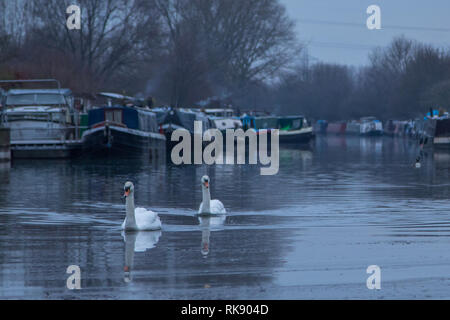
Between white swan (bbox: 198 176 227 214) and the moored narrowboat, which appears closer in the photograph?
white swan (bbox: 198 176 227 214)

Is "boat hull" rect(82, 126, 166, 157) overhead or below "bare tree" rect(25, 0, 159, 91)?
below

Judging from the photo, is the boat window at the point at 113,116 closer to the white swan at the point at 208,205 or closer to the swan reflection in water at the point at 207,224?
the white swan at the point at 208,205

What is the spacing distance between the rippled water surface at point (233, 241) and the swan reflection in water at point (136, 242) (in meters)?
0.03

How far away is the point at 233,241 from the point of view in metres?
15.0

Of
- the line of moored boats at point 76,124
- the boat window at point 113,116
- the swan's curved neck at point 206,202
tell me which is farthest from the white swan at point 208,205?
the boat window at point 113,116

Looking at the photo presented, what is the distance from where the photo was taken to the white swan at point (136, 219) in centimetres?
1558

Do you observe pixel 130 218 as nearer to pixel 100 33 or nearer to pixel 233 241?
pixel 233 241

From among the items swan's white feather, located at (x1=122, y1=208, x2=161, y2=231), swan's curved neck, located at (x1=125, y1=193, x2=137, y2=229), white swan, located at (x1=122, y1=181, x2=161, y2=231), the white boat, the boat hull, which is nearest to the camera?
white swan, located at (x1=122, y1=181, x2=161, y2=231)

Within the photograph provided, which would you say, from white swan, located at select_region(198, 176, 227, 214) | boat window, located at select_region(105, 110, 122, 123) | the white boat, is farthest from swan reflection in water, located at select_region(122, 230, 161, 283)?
boat window, located at select_region(105, 110, 122, 123)

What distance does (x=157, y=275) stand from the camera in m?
11.6

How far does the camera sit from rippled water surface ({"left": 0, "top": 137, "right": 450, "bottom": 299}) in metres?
10.9

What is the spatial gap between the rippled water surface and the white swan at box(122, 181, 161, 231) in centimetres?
25

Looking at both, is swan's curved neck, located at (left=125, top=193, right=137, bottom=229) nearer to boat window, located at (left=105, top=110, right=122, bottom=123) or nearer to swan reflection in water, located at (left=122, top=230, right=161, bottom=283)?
swan reflection in water, located at (left=122, top=230, right=161, bottom=283)
